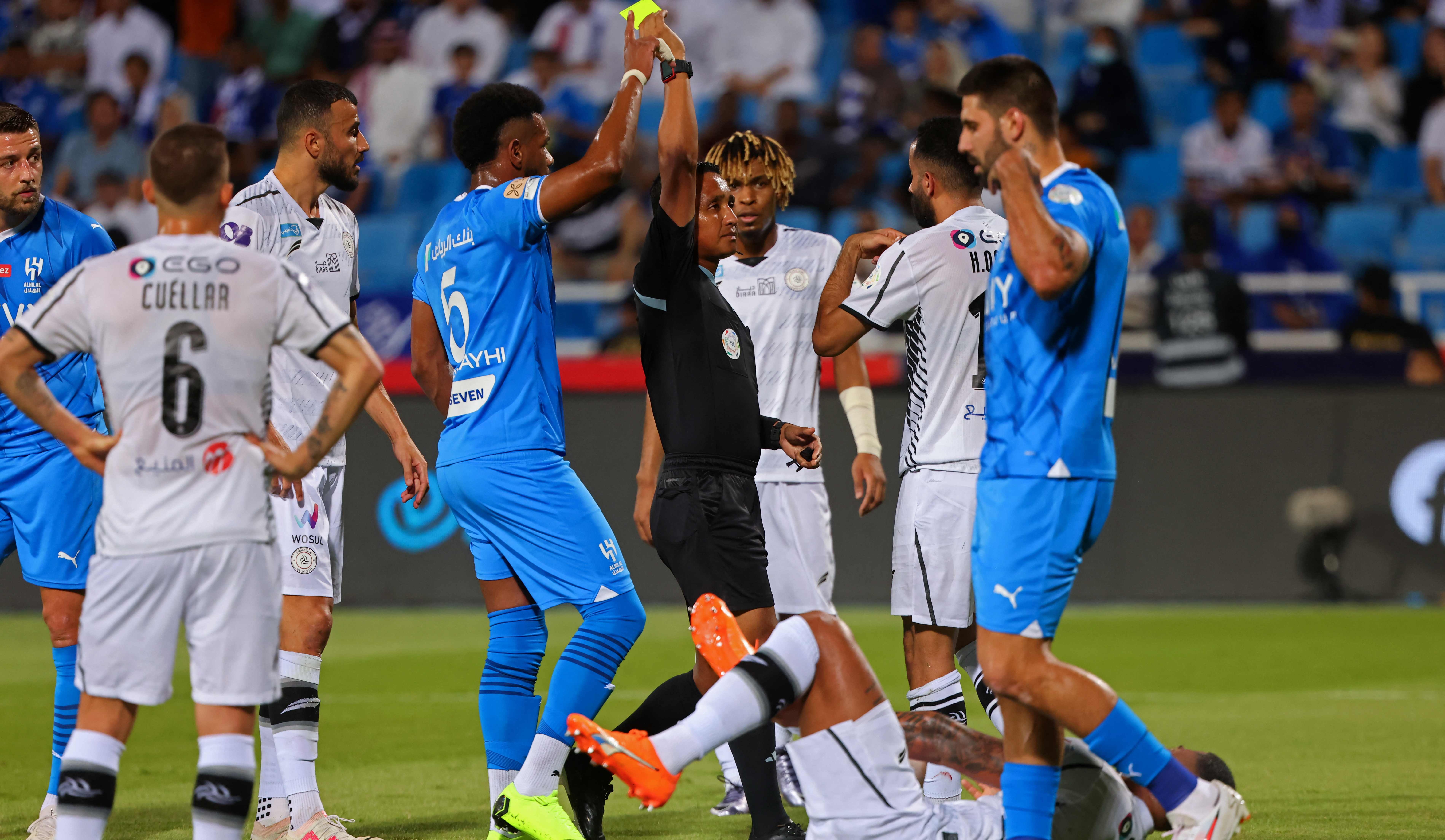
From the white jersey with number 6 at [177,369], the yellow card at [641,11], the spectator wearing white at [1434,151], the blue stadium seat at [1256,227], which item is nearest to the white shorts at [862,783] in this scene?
the white jersey with number 6 at [177,369]

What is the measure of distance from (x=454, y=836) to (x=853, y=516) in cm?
701

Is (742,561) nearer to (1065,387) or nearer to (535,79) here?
(1065,387)

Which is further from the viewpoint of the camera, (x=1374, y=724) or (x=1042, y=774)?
(x=1374, y=724)

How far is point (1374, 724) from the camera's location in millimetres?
7867

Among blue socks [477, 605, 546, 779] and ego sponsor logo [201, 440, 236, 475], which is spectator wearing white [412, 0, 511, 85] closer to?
blue socks [477, 605, 546, 779]

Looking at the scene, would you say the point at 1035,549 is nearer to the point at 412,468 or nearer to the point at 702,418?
the point at 702,418

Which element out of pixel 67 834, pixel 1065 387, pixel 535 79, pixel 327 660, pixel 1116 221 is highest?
pixel 535 79

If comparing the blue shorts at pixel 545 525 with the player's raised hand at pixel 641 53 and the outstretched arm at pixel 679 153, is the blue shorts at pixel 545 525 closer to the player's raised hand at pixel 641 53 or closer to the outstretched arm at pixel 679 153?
the outstretched arm at pixel 679 153

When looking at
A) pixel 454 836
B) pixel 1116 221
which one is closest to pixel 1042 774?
pixel 1116 221

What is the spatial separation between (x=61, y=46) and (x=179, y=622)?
16.5 m

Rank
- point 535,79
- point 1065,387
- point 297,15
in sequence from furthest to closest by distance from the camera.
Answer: point 297,15
point 535,79
point 1065,387

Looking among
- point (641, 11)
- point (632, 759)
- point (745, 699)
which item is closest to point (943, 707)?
point (745, 699)

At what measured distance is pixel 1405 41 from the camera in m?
17.3

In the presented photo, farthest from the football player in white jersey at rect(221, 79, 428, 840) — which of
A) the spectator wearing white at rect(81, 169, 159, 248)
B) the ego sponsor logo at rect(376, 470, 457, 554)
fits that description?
the spectator wearing white at rect(81, 169, 159, 248)
